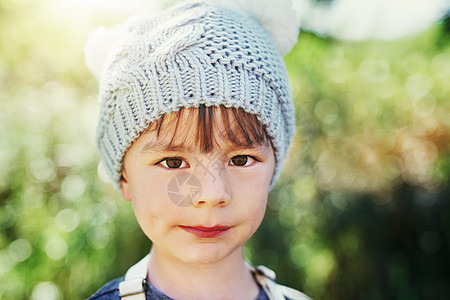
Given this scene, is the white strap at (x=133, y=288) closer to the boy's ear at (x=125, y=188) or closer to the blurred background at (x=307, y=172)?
the boy's ear at (x=125, y=188)

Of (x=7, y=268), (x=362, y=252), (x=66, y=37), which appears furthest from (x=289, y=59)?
(x=7, y=268)

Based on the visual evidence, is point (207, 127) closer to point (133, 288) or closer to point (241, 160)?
point (241, 160)

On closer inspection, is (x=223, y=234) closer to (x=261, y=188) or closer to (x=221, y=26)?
(x=261, y=188)

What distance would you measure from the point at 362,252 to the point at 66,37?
2.15m

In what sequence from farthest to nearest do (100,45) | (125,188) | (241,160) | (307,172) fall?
(307,172) → (100,45) → (125,188) → (241,160)

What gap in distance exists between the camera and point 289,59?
102 inches

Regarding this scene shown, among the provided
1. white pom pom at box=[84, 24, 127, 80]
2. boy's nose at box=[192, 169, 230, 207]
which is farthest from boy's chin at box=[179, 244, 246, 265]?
white pom pom at box=[84, 24, 127, 80]

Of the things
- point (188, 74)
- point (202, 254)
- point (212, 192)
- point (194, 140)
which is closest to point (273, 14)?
point (188, 74)

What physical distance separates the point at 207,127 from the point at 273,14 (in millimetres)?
533

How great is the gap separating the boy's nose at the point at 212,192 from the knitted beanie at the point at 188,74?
0.63 ft

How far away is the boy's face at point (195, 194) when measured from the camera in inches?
42.1

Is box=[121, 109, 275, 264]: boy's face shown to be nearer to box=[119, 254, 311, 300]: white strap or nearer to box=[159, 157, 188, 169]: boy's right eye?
box=[159, 157, 188, 169]: boy's right eye

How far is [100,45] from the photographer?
4.70 ft

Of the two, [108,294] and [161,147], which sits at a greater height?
[161,147]
